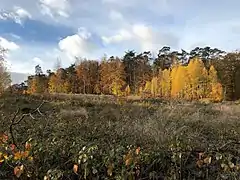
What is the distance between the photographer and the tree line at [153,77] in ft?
157

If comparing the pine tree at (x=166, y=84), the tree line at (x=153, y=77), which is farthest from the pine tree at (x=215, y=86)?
the pine tree at (x=166, y=84)

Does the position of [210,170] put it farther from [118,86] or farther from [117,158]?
[118,86]

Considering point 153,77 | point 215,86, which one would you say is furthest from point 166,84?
point 215,86

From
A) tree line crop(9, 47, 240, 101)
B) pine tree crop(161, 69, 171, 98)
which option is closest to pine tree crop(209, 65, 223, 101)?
tree line crop(9, 47, 240, 101)

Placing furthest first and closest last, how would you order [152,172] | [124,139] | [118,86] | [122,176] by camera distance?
[118,86] → [124,139] → [152,172] → [122,176]

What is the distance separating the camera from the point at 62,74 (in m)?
58.9

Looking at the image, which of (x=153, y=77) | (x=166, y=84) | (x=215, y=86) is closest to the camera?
(x=215, y=86)

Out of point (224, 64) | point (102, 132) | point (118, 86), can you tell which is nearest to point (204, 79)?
point (224, 64)

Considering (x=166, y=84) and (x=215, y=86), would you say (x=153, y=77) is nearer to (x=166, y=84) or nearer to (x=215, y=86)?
(x=166, y=84)

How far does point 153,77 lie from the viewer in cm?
5778

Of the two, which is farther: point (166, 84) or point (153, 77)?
point (153, 77)

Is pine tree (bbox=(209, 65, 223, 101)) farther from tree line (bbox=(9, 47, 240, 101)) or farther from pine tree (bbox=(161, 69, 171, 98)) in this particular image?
pine tree (bbox=(161, 69, 171, 98))

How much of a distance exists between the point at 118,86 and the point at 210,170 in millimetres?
48258

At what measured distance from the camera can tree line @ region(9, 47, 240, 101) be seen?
47.9m
